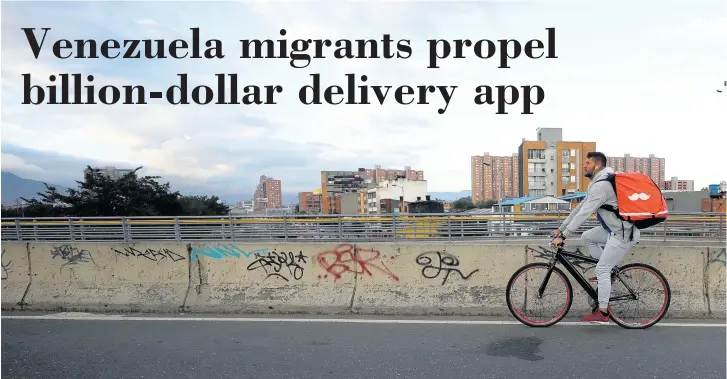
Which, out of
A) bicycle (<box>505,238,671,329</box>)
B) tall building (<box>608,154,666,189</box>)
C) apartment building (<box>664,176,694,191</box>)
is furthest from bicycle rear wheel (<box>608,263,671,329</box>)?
tall building (<box>608,154,666,189</box>)

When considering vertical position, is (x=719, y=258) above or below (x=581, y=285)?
above

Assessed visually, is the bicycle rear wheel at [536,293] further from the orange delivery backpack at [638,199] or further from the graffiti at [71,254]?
the graffiti at [71,254]

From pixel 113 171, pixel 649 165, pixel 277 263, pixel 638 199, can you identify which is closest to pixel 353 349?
pixel 277 263

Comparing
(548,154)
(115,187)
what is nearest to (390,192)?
(548,154)

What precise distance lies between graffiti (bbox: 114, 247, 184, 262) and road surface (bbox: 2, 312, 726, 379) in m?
1.05

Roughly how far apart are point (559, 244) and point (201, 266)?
4657mm

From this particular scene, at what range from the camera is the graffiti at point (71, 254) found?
7.01m

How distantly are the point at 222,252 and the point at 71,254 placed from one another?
2238 mm

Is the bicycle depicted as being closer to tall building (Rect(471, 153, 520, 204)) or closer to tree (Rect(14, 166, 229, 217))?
tree (Rect(14, 166, 229, 217))

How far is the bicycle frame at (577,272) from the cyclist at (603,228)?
129 mm

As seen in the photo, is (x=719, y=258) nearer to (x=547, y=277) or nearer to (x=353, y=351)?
(x=547, y=277)

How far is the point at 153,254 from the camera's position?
22.7 feet

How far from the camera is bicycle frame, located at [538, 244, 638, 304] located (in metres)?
5.70

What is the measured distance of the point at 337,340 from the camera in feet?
16.8
